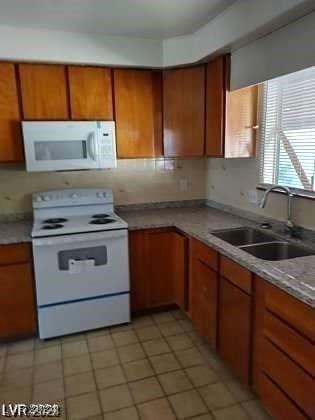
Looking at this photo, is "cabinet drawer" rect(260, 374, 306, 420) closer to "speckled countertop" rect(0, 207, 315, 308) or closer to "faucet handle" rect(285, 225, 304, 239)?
"speckled countertop" rect(0, 207, 315, 308)

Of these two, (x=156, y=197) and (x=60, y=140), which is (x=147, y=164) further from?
(x=60, y=140)

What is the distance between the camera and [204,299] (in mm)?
2350

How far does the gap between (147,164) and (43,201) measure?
1.03 metres

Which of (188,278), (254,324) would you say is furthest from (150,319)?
(254,324)

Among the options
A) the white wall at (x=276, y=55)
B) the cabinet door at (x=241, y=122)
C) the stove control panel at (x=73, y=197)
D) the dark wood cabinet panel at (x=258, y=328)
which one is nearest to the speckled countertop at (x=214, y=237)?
the dark wood cabinet panel at (x=258, y=328)

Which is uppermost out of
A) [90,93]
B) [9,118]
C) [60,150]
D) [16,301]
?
[90,93]

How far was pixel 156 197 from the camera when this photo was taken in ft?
10.8

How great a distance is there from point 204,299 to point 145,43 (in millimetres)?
2057

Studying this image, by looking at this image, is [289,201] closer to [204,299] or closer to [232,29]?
[204,299]

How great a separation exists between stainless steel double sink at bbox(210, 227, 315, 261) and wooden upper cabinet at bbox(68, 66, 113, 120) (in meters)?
1.35

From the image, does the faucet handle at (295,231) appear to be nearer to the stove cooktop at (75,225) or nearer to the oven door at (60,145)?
the stove cooktop at (75,225)

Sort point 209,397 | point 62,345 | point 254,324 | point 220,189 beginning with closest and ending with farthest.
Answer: point 254,324 → point 209,397 → point 62,345 → point 220,189

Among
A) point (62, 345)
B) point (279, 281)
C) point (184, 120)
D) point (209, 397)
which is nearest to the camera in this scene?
point (279, 281)

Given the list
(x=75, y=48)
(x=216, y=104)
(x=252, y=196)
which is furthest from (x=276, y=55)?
(x=75, y=48)
